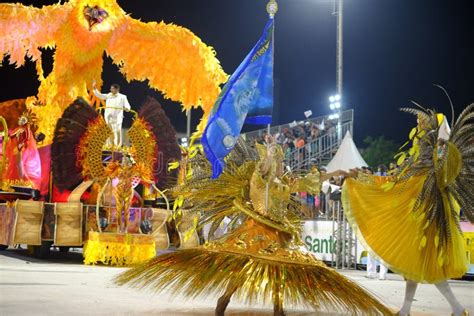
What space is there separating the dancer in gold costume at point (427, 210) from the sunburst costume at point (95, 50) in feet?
26.5

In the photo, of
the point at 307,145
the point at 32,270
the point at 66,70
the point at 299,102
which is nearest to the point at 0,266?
the point at 32,270

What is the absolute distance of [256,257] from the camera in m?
4.99

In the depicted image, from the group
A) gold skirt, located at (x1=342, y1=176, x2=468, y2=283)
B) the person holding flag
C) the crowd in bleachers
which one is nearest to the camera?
the person holding flag

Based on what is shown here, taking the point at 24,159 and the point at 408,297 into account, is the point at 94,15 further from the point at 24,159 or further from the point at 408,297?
the point at 408,297

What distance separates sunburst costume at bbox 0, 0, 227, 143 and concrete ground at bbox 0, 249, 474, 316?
14.8ft

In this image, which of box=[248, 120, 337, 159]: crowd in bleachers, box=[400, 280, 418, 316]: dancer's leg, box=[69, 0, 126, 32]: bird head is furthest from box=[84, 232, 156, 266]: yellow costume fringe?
Answer: box=[248, 120, 337, 159]: crowd in bleachers

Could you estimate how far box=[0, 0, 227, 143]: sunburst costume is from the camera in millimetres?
13272

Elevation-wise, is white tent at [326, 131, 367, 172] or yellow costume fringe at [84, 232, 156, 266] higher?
white tent at [326, 131, 367, 172]

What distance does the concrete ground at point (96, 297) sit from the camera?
573 centimetres

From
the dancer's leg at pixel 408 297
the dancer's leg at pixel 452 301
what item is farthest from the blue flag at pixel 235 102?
the dancer's leg at pixel 452 301

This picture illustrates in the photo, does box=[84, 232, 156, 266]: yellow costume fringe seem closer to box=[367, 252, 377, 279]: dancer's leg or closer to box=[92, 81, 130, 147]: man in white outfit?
box=[92, 81, 130, 147]: man in white outfit

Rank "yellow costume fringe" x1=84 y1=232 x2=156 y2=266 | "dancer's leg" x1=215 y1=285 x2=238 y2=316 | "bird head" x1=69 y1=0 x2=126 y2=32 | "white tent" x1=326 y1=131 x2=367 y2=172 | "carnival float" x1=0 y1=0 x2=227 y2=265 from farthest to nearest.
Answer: "white tent" x1=326 y1=131 x2=367 y2=172, "bird head" x1=69 y1=0 x2=126 y2=32, "carnival float" x1=0 y1=0 x2=227 y2=265, "yellow costume fringe" x1=84 y1=232 x2=156 y2=266, "dancer's leg" x1=215 y1=285 x2=238 y2=316

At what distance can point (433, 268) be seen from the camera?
20.0 feet

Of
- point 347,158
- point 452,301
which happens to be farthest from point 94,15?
point 452,301
